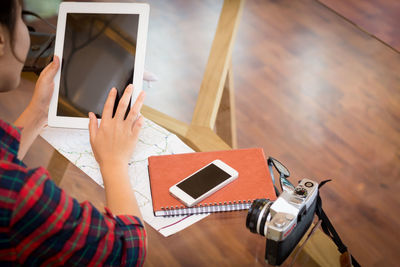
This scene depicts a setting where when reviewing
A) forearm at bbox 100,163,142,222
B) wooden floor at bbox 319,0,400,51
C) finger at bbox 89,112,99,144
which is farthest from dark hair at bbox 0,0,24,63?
wooden floor at bbox 319,0,400,51

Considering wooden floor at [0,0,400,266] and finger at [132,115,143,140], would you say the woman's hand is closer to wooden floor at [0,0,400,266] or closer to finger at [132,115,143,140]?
finger at [132,115,143,140]

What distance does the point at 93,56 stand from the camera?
3.90ft

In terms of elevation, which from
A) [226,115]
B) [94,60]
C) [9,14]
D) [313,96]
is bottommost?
[313,96]

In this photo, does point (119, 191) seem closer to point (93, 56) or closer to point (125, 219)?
point (125, 219)

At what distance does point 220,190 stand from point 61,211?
1.26 ft

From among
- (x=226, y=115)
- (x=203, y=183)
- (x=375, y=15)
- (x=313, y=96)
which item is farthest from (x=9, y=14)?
(x=375, y=15)

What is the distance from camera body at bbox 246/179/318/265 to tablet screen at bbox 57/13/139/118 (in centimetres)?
44

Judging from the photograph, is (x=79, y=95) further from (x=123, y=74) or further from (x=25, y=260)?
(x=25, y=260)

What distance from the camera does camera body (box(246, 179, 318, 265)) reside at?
846mm

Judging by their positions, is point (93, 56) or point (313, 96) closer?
point (93, 56)

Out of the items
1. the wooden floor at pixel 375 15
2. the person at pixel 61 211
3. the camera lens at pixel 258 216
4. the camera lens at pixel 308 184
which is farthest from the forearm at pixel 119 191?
the wooden floor at pixel 375 15

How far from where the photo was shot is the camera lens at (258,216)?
0.89m

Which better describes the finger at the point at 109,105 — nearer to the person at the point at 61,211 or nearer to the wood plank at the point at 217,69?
the person at the point at 61,211

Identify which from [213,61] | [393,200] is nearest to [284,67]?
[393,200]
